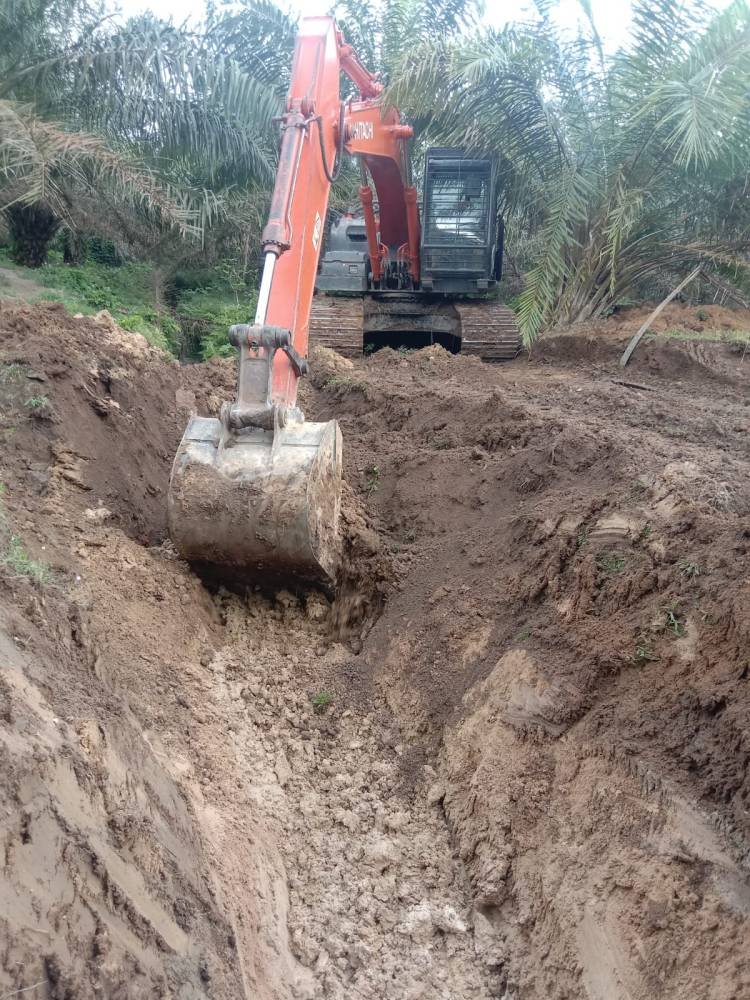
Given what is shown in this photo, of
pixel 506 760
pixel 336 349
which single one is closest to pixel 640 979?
pixel 506 760

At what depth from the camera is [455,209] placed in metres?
10.3

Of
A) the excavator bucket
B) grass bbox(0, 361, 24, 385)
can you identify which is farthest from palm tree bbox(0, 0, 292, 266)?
the excavator bucket

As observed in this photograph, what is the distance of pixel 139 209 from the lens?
11492 mm

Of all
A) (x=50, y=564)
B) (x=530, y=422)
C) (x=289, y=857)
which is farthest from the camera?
(x=530, y=422)

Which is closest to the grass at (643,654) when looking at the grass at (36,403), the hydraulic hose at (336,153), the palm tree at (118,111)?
the grass at (36,403)

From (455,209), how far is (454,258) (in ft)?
2.07

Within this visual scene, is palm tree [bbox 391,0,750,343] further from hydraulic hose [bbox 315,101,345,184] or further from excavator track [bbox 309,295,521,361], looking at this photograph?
hydraulic hose [bbox 315,101,345,184]

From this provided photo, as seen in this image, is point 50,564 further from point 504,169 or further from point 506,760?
point 504,169

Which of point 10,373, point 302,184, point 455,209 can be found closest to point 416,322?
point 455,209

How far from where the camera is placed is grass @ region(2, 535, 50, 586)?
3348 millimetres

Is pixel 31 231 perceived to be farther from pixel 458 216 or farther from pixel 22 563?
pixel 22 563

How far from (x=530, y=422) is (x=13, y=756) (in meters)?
4.48

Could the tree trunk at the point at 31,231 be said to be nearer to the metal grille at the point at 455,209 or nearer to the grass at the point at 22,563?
the metal grille at the point at 455,209

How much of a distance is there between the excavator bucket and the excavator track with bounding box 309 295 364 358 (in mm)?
5680
